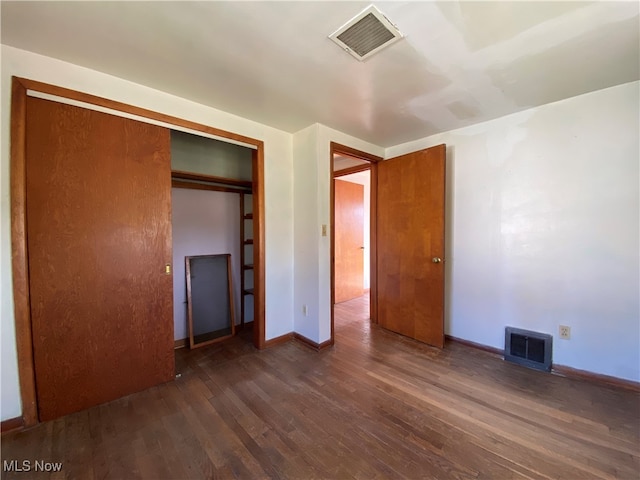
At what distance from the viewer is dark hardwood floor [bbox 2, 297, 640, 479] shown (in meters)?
1.37

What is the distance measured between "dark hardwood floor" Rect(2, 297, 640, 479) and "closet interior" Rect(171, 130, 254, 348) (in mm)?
917

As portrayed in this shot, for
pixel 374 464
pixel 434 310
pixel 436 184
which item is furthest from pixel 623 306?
pixel 374 464

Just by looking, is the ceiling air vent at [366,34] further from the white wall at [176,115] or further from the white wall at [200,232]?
the white wall at [200,232]

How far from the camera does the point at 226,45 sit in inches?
60.4

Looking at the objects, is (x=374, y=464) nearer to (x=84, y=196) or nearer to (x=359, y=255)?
(x=84, y=196)

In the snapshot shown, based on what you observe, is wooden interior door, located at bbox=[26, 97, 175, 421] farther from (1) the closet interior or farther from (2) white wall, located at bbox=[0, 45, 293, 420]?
(1) the closet interior

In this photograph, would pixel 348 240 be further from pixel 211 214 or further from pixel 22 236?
pixel 22 236

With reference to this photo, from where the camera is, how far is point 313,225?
9.02 feet

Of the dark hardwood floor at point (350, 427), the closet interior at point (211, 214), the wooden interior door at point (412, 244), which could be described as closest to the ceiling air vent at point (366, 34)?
the wooden interior door at point (412, 244)

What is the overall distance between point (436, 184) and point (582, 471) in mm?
2311

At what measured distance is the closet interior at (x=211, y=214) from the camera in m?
2.88

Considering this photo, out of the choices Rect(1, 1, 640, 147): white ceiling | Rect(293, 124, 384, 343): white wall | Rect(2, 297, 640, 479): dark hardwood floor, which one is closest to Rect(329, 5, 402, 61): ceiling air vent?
Rect(1, 1, 640, 147): white ceiling

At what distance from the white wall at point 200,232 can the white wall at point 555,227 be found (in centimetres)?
270

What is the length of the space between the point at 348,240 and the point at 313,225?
2.20 metres
